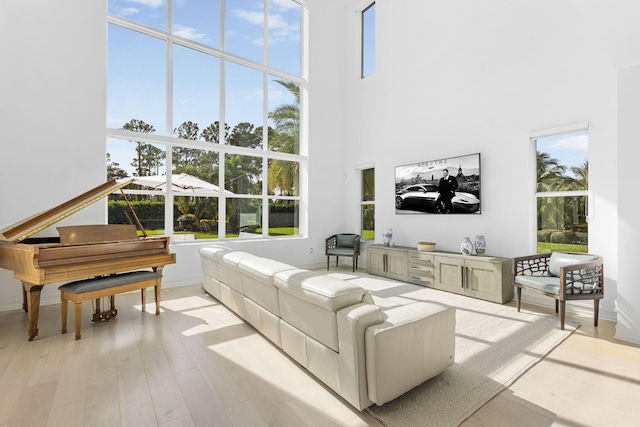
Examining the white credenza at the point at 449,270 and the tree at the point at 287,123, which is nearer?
the white credenza at the point at 449,270

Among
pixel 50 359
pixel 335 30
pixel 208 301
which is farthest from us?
pixel 335 30

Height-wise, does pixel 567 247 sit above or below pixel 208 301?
A: above

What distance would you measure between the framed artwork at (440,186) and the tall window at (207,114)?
7.84 feet

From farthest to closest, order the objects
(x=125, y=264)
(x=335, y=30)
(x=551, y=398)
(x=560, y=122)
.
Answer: (x=335, y=30)
(x=560, y=122)
(x=125, y=264)
(x=551, y=398)

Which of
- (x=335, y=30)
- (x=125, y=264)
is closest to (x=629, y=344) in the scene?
(x=125, y=264)

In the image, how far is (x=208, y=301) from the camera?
423 centimetres

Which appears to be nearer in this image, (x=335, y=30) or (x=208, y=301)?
(x=208, y=301)

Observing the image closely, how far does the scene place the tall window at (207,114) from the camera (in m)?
4.97

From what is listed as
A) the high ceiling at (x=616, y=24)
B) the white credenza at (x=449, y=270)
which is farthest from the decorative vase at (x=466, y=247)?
the high ceiling at (x=616, y=24)

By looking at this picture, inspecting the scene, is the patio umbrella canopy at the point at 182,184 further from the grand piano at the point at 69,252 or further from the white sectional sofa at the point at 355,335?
the white sectional sofa at the point at 355,335

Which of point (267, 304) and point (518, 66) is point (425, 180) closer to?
point (518, 66)

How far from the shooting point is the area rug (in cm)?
186

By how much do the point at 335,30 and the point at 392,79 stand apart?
7.32 ft

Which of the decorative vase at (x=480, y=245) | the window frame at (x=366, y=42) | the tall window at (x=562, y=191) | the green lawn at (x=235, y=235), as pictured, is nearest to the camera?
the tall window at (x=562, y=191)
